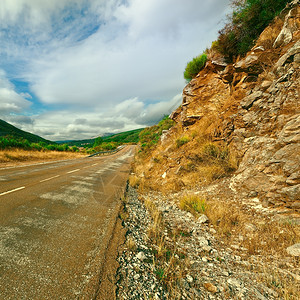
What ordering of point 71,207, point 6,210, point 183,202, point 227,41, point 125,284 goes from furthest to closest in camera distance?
point 227,41 → point 183,202 → point 71,207 → point 6,210 → point 125,284

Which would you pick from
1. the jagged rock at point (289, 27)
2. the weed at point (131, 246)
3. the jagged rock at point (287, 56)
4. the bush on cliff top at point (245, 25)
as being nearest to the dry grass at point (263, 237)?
the weed at point (131, 246)

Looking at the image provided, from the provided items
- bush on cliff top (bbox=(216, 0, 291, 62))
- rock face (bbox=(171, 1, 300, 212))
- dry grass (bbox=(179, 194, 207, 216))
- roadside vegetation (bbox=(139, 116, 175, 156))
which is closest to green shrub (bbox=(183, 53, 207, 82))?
bush on cliff top (bbox=(216, 0, 291, 62))

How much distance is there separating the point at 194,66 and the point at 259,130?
10.2m

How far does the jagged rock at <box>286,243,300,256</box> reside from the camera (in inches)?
112

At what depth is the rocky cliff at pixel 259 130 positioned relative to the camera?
4676 millimetres

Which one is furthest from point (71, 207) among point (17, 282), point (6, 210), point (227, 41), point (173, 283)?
point (227, 41)

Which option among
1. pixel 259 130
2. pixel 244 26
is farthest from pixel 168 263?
pixel 244 26

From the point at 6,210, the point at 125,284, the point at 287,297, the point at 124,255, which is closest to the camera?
the point at 287,297

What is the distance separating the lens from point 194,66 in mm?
13578

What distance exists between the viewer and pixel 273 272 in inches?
105

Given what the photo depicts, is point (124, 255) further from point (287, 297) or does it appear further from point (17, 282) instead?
point (287, 297)

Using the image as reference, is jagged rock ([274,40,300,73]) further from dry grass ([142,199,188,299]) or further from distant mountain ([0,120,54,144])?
distant mountain ([0,120,54,144])

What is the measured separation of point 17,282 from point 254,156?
7584 mm

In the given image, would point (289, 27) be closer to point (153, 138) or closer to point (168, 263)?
point (168, 263)
